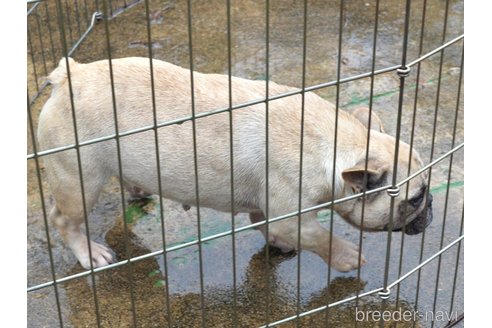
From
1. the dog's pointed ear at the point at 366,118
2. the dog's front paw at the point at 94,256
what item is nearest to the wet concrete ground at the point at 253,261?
the dog's front paw at the point at 94,256

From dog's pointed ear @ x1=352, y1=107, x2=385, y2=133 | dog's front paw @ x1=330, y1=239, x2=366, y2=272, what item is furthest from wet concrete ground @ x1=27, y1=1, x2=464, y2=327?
dog's pointed ear @ x1=352, y1=107, x2=385, y2=133

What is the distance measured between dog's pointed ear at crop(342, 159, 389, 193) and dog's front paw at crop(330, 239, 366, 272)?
0.50 meters

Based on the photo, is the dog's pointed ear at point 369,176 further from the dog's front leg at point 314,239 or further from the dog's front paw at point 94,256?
the dog's front paw at point 94,256

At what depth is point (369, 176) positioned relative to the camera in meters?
3.92

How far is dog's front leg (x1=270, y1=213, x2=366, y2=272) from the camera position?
13.8 feet

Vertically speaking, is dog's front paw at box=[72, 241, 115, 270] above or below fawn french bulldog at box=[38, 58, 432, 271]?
below

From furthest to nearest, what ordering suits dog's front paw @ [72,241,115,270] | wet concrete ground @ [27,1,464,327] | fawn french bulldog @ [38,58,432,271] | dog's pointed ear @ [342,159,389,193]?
dog's front paw @ [72,241,115,270] → wet concrete ground @ [27,1,464,327] → fawn french bulldog @ [38,58,432,271] → dog's pointed ear @ [342,159,389,193]

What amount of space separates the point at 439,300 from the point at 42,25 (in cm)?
465

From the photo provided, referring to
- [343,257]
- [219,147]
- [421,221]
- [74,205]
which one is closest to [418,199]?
[421,221]

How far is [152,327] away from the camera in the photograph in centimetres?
427

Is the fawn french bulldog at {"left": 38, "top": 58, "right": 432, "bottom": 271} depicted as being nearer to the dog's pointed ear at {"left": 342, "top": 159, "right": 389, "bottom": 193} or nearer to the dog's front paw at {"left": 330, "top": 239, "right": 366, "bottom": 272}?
the dog's pointed ear at {"left": 342, "top": 159, "right": 389, "bottom": 193}

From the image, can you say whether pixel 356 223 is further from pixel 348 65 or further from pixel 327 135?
pixel 348 65

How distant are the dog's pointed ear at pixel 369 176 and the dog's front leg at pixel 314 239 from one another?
14.0 inches

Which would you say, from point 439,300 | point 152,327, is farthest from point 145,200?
point 439,300
